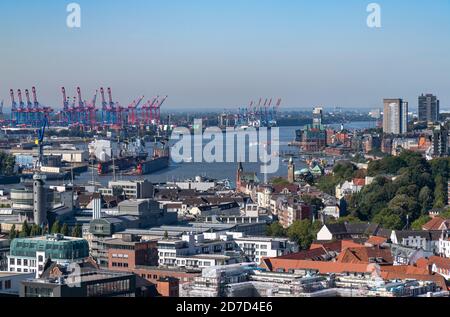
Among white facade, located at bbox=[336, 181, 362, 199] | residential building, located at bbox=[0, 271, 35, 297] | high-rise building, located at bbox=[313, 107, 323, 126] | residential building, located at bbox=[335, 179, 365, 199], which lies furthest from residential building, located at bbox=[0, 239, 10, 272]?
high-rise building, located at bbox=[313, 107, 323, 126]

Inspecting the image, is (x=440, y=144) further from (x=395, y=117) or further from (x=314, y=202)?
(x=395, y=117)

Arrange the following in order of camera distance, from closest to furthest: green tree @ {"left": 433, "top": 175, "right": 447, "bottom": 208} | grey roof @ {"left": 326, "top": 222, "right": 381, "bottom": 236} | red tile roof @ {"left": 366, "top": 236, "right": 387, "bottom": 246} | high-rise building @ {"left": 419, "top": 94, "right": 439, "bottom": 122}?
red tile roof @ {"left": 366, "top": 236, "right": 387, "bottom": 246} < grey roof @ {"left": 326, "top": 222, "right": 381, "bottom": 236} < green tree @ {"left": 433, "top": 175, "right": 447, "bottom": 208} < high-rise building @ {"left": 419, "top": 94, "right": 439, "bottom": 122}

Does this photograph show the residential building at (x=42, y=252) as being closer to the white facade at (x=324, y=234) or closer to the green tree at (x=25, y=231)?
the green tree at (x=25, y=231)

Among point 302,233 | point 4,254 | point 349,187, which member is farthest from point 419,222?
point 349,187

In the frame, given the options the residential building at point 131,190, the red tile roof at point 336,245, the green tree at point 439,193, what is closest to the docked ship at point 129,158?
the residential building at point 131,190

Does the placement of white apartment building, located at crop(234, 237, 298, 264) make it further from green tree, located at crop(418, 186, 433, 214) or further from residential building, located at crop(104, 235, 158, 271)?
green tree, located at crop(418, 186, 433, 214)

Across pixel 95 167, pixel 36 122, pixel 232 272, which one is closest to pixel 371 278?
pixel 232 272
